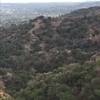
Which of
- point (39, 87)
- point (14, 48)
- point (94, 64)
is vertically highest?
point (94, 64)

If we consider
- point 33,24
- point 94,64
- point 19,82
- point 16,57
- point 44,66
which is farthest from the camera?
point 33,24

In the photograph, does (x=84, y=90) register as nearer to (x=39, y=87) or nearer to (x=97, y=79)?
(x=97, y=79)

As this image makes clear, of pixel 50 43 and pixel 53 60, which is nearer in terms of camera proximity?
pixel 53 60

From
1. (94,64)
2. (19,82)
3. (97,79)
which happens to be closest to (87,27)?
(19,82)

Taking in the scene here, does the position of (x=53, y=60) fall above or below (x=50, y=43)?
above

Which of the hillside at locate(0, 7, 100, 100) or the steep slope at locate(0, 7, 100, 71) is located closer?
the hillside at locate(0, 7, 100, 100)

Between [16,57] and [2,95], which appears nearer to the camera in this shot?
[2,95]

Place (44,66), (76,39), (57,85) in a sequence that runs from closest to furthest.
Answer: (57,85)
(44,66)
(76,39)

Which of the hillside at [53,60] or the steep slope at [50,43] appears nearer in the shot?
the hillside at [53,60]
